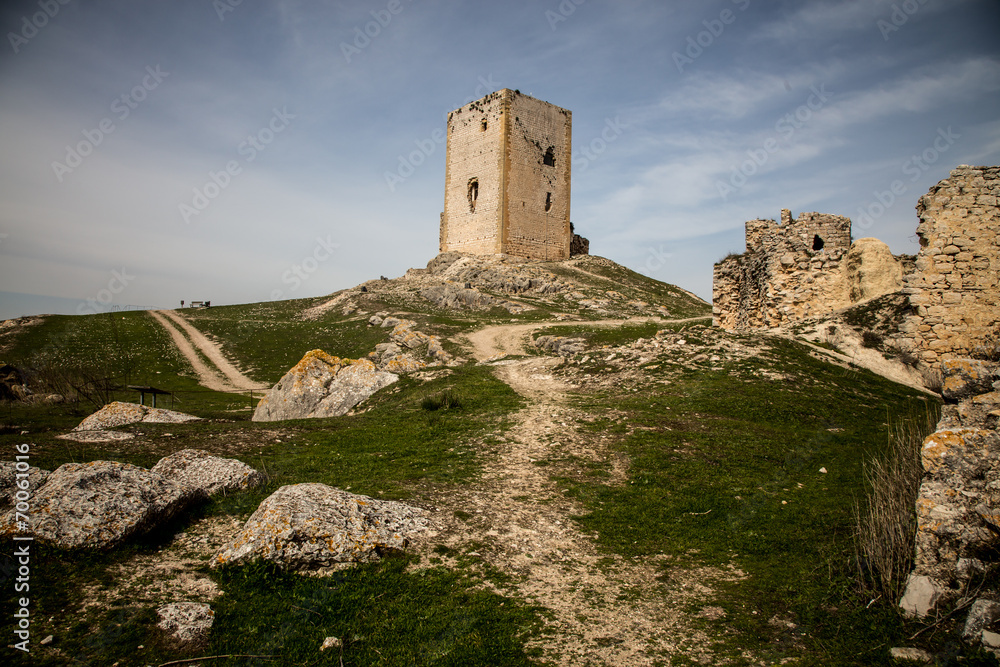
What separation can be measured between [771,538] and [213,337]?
4115 cm

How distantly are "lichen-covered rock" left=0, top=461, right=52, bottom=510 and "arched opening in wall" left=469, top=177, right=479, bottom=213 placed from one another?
42006 mm

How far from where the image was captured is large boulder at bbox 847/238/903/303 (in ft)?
56.0

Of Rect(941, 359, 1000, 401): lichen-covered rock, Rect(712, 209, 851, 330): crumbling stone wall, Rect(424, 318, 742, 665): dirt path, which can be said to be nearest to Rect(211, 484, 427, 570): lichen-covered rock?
Rect(424, 318, 742, 665): dirt path

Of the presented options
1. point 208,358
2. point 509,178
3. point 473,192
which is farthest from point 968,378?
point 473,192

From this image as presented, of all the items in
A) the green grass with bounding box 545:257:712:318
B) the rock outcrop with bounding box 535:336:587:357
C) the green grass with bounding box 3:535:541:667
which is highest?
the green grass with bounding box 545:257:712:318

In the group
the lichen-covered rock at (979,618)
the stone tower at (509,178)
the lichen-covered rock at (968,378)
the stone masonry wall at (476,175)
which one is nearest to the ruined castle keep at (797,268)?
the lichen-covered rock at (968,378)

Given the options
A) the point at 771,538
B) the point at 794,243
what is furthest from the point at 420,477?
the point at 794,243

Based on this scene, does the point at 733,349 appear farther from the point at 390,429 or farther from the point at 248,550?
the point at 248,550

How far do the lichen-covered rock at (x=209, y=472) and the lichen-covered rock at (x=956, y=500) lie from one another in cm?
836

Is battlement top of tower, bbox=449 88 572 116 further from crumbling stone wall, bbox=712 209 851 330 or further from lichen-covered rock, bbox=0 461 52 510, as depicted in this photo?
lichen-covered rock, bbox=0 461 52 510

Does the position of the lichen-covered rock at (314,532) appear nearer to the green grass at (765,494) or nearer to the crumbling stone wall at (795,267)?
the green grass at (765,494)

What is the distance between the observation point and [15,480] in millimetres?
6484

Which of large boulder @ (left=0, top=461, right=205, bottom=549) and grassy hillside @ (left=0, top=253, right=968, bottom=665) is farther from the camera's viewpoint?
large boulder @ (left=0, top=461, right=205, bottom=549)

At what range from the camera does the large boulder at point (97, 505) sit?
587 centimetres
